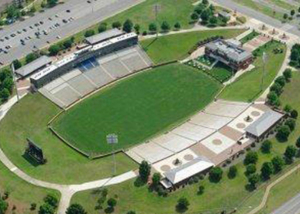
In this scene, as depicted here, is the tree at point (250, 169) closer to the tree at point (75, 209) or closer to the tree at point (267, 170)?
the tree at point (267, 170)

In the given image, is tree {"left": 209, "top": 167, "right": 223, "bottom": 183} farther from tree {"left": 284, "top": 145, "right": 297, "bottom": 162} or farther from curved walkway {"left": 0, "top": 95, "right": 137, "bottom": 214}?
curved walkway {"left": 0, "top": 95, "right": 137, "bottom": 214}

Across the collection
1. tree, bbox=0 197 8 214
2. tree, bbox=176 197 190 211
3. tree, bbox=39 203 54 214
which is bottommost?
tree, bbox=176 197 190 211

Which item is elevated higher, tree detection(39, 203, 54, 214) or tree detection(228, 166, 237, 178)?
tree detection(39, 203, 54, 214)

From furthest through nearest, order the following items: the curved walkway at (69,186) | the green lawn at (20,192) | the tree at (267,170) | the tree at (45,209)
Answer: the tree at (267,170), the curved walkway at (69,186), the green lawn at (20,192), the tree at (45,209)

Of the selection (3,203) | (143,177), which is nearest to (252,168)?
(143,177)

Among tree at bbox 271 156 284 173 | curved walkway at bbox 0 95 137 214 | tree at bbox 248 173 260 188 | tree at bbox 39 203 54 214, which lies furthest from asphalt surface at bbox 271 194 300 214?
tree at bbox 39 203 54 214

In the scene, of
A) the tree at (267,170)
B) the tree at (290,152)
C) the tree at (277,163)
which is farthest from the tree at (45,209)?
the tree at (290,152)

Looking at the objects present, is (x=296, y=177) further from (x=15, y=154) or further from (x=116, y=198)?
(x=15, y=154)
